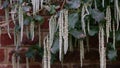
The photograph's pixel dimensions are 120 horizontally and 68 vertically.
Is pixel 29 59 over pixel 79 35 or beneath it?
beneath

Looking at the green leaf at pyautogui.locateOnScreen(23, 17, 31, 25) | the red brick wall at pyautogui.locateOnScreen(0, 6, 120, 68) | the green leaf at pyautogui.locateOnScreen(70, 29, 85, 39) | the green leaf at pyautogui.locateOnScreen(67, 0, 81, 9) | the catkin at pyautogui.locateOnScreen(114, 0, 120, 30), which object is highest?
the green leaf at pyautogui.locateOnScreen(67, 0, 81, 9)

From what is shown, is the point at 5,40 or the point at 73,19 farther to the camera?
the point at 5,40

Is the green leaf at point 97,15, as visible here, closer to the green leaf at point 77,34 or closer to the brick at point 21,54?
the green leaf at point 77,34

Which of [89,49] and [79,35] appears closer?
[79,35]

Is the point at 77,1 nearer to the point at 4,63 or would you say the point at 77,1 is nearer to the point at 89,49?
the point at 89,49

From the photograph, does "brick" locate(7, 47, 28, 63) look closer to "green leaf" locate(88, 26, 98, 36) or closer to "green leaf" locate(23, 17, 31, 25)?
"green leaf" locate(23, 17, 31, 25)

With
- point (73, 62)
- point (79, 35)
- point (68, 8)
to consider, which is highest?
point (68, 8)

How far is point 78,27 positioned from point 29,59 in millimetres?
447

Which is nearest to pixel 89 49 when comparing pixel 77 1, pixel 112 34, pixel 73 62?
pixel 73 62

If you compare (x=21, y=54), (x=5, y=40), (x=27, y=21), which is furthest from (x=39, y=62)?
(x=27, y=21)

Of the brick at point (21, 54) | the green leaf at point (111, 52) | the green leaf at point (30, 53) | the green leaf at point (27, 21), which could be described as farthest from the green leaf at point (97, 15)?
the brick at point (21, 54)

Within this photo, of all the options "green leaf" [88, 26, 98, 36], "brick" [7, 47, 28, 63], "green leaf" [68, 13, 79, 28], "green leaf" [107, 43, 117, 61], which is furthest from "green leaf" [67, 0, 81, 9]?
"brick" [7, 47, 28, 63]

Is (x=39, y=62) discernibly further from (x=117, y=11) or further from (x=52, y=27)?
(x=117, y=11)

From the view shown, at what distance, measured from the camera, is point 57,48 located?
1795 millimetres
